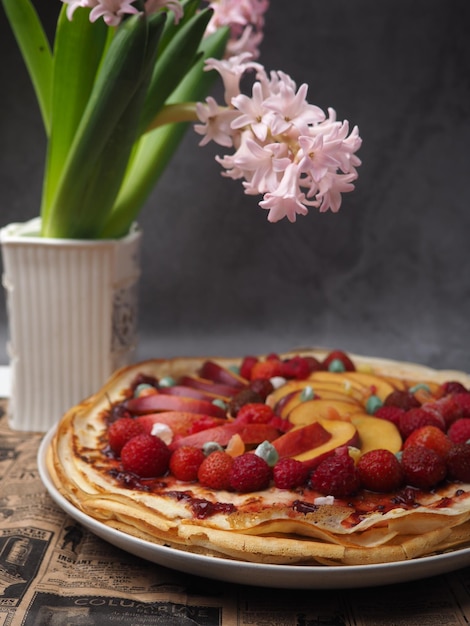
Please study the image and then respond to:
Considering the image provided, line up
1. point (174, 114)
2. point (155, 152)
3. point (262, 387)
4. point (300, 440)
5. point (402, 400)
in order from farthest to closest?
point (155, 152)
point (174, 114)
point (262, 387)
point (402, 400)
point (300, 440)

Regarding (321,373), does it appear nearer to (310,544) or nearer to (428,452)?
(428,452)

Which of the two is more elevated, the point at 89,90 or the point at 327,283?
the point at 89,90

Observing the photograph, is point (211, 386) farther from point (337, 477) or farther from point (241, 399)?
point (337, 477)

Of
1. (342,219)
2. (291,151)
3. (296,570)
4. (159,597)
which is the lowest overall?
(159,597)

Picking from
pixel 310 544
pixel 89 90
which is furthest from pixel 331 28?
pixel 310 544

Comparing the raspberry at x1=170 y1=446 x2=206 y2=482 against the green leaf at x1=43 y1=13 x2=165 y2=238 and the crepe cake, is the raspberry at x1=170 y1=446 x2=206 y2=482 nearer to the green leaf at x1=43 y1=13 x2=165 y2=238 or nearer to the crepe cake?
the crepe cake

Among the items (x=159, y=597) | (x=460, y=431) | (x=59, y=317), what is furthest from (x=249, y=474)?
(x=59, y=317)
